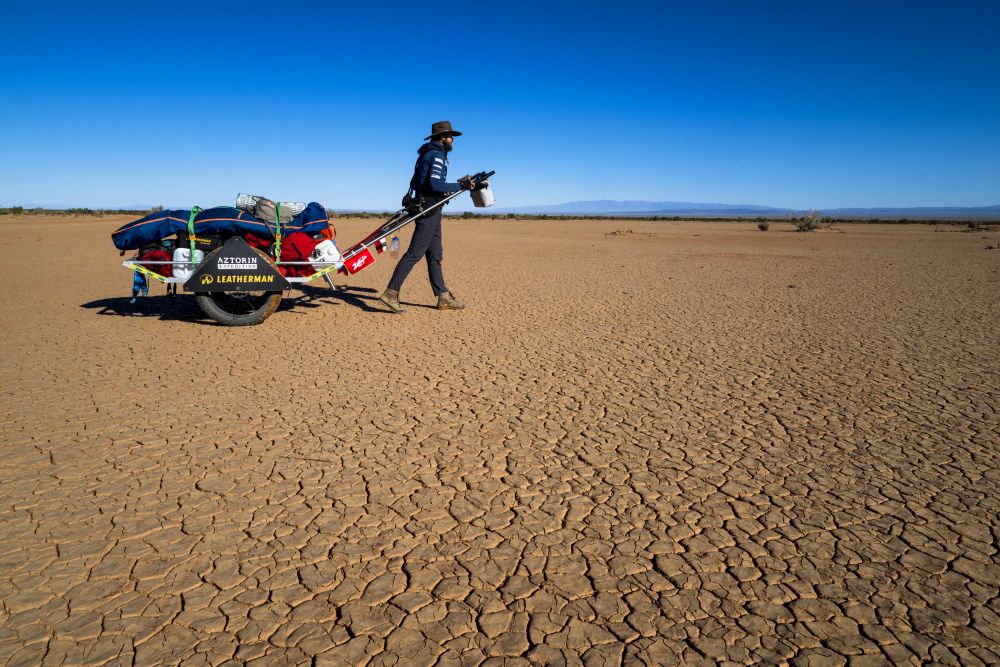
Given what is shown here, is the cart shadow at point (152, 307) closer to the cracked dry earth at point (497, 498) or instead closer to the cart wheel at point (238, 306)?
the cart wheel at point (238, 306)

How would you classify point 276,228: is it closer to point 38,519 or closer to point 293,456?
point 293,456

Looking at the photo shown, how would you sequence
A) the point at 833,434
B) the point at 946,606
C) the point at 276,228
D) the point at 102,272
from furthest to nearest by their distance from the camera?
1. the point at 102,272
2. the point at 276,228
3. the point at 833,434
4. the point at 946,606

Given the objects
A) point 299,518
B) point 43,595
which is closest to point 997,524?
point 299,518

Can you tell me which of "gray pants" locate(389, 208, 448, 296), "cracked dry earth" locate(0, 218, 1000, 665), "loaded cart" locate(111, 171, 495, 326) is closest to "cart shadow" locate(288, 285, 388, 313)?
"gray pants" locate(389, 208, 448, 296)

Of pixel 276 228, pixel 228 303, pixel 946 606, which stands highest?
pixel 276 228

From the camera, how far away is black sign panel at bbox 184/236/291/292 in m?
6.34

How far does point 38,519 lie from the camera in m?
2.84

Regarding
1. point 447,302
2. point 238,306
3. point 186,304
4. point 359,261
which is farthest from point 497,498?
point 186,304

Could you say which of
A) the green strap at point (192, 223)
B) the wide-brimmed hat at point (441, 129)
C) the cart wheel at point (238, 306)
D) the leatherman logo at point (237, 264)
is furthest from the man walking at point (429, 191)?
the green strap at point (192, 223)

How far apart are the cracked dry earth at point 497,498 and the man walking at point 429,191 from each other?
1.24 meters

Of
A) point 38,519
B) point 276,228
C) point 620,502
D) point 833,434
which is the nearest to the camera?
point 38,519

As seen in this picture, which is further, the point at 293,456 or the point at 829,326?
the point at 829,326

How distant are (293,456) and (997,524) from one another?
3.82m

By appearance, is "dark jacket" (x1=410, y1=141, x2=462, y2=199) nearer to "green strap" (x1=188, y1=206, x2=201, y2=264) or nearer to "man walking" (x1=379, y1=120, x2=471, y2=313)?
"man walking" (x1=379, y1=120, x2=471, y2=313)
